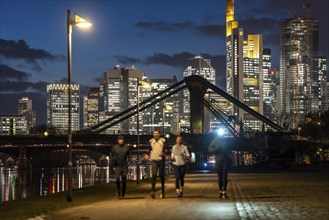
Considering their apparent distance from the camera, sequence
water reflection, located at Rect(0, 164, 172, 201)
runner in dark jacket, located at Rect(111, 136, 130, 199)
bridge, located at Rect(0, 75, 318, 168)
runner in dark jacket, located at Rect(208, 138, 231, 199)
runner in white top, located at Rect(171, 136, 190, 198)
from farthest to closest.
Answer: bridge, located at Rect(0, 75, 318, 168) < water reflection, located at Rect(0, 164, 172, 201) < runner in white top, located at Rect(171, 136, 190, 198) < runner in dark jacket, located at Rect(208, 138, 231, 199) < runner in dark jacket, located at Rect(111, 136, 130, 199)

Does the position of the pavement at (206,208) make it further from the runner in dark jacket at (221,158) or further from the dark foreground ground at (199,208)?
the runner in dark jacket at (221,158)

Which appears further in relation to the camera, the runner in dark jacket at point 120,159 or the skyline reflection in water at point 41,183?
the skyline reflection in water at point 41,183

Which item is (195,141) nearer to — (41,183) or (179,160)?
(41,183)

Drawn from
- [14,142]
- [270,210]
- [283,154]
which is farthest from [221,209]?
[14,142]

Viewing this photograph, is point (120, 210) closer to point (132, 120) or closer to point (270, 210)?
point (270, 210)

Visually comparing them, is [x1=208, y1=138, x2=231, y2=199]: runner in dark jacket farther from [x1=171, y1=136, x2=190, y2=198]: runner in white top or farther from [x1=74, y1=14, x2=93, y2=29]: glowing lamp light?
[x1=74, y1=14, x2=93, y2=29]: glowing lamp light

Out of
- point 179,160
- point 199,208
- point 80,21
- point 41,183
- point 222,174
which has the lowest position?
point 41,183

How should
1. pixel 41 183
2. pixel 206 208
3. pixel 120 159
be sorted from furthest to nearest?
pixel 41 183
pixel 120 159
pixel 206 208

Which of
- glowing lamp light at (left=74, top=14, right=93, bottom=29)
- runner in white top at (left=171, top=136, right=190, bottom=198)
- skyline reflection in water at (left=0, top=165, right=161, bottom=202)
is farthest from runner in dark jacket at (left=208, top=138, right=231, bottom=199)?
skyline reflection in water at (left=0, top=165, right=161, bottom=202)

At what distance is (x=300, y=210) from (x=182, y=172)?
5719 mm

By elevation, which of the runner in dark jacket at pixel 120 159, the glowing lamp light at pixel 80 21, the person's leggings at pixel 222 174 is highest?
the glowing lamp light at pixel 80 21

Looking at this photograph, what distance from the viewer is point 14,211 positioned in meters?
17.8

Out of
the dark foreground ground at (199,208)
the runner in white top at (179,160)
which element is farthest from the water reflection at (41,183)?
the dark foreground ground at (199,208)

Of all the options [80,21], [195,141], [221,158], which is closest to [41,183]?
[195,141]
